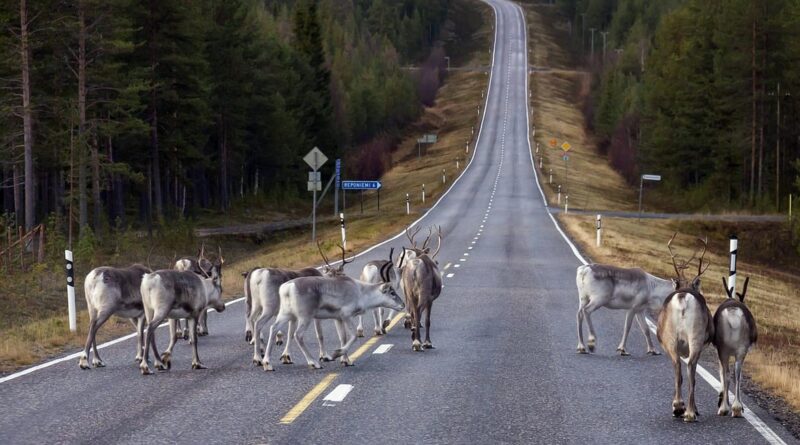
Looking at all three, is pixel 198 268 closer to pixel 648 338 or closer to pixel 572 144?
pixel 648 338

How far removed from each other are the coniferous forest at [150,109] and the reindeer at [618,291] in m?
28.9

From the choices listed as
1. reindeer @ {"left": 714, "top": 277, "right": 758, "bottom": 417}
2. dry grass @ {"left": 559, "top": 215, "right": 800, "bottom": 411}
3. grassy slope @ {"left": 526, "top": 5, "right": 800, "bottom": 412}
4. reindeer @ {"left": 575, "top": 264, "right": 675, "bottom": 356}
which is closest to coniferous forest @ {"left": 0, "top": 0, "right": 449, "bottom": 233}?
dry grass @ {"left": 559, "top": 215, "right": 800, "bottom": 411}

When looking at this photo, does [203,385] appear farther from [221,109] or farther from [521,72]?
[521,72]

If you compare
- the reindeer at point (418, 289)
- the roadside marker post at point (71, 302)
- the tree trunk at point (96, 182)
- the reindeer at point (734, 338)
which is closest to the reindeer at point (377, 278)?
the reindeer at point (418, 289)

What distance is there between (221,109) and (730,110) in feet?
121

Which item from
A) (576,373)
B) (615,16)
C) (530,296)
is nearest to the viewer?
(576,373)

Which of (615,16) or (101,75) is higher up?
(615,16)

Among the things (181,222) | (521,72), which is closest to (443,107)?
(521,72)

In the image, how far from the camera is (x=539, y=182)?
292ft

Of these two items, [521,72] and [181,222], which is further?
[521,72]

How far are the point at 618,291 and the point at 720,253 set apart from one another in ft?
121

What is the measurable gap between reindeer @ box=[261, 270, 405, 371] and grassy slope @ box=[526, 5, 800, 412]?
17.5 ft

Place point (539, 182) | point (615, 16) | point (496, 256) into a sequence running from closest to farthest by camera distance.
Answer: point (496, 256) < point (539, 182) < point (615, 16)

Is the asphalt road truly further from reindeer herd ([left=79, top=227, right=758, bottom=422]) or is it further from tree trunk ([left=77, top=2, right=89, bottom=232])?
tree trunk ([left=77, top=2, right=89, bottom=232])
